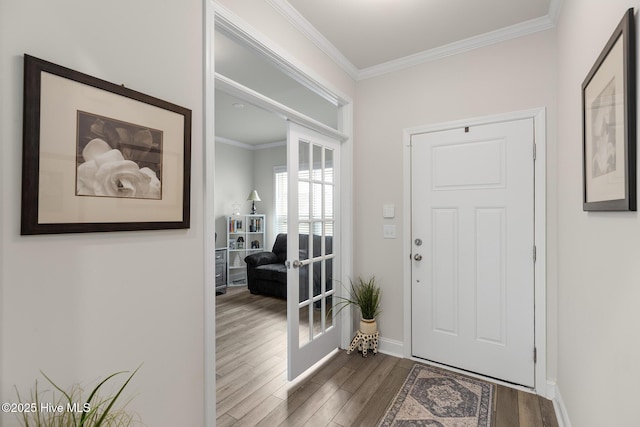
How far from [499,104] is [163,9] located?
2241 millimetres

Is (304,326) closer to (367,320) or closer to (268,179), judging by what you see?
(367,320)

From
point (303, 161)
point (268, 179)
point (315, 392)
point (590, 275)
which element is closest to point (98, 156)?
point (303, 161)

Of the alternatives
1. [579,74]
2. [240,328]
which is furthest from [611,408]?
[240,328]

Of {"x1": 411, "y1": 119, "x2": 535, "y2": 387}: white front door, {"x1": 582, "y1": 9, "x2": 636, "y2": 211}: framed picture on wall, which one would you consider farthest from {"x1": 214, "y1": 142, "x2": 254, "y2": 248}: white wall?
{"x1": 582, "y1": 9, "x2": 636, "y2": 211}: framed picture on wall

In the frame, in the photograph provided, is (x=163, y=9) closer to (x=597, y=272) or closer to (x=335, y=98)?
(x=335, y=98)

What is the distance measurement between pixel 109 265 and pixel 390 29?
2.30m

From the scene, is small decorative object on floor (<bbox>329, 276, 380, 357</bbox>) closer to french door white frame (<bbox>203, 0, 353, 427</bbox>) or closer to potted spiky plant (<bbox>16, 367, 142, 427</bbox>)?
french door white frame (<bbox>203, 0, 353, 427</bbox>)

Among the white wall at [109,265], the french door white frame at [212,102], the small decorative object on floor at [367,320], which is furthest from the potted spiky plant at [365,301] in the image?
the white wall at [109,265]

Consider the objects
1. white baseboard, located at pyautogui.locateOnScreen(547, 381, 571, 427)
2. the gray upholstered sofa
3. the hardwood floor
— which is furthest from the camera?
the gray upholstered sofa

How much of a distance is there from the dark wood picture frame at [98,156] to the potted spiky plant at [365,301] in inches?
70.5

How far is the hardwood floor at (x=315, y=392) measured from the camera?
191cm

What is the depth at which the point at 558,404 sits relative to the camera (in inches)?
78.0

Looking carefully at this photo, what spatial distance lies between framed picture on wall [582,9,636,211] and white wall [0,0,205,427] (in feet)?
5.34

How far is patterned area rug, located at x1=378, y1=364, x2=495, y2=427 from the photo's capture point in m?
1.88
